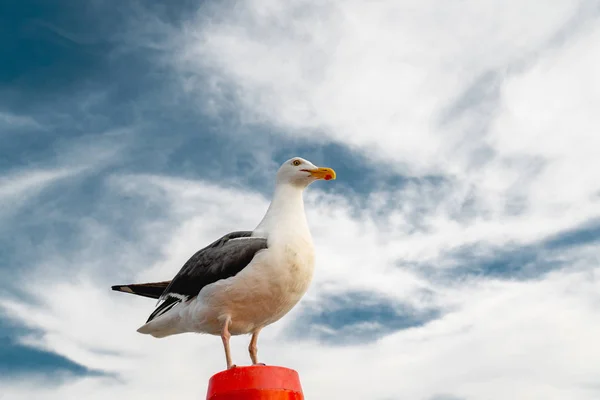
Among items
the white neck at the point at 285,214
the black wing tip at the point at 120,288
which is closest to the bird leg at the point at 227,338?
the white neck at the point at 285,214

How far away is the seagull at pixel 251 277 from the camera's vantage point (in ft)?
26.2

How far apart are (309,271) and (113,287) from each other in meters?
3.34

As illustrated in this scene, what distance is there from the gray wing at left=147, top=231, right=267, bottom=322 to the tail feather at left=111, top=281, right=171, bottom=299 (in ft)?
1.44

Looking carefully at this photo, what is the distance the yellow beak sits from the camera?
898 cm

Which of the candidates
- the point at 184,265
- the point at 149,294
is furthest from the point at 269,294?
the point at 149,294

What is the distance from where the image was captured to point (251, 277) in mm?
7957

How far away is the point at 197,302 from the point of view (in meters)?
8.41

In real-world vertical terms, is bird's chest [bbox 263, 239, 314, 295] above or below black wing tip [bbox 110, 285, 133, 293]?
below

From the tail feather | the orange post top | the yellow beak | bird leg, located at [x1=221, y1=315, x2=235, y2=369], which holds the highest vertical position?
the yellow beak

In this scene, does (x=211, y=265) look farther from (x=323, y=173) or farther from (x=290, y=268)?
(x=323, y=173)

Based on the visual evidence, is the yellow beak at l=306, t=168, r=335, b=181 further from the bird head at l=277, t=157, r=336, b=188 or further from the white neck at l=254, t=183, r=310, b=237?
the white neck at l=254, t=183, r=310, b=237

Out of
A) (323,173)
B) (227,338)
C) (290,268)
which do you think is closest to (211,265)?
(227,338)

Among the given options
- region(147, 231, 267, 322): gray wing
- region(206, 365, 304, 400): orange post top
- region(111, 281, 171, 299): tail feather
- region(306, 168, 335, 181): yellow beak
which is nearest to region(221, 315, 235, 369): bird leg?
region(147, 231, 267, 322): gray wing

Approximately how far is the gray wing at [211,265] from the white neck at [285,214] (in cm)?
27
